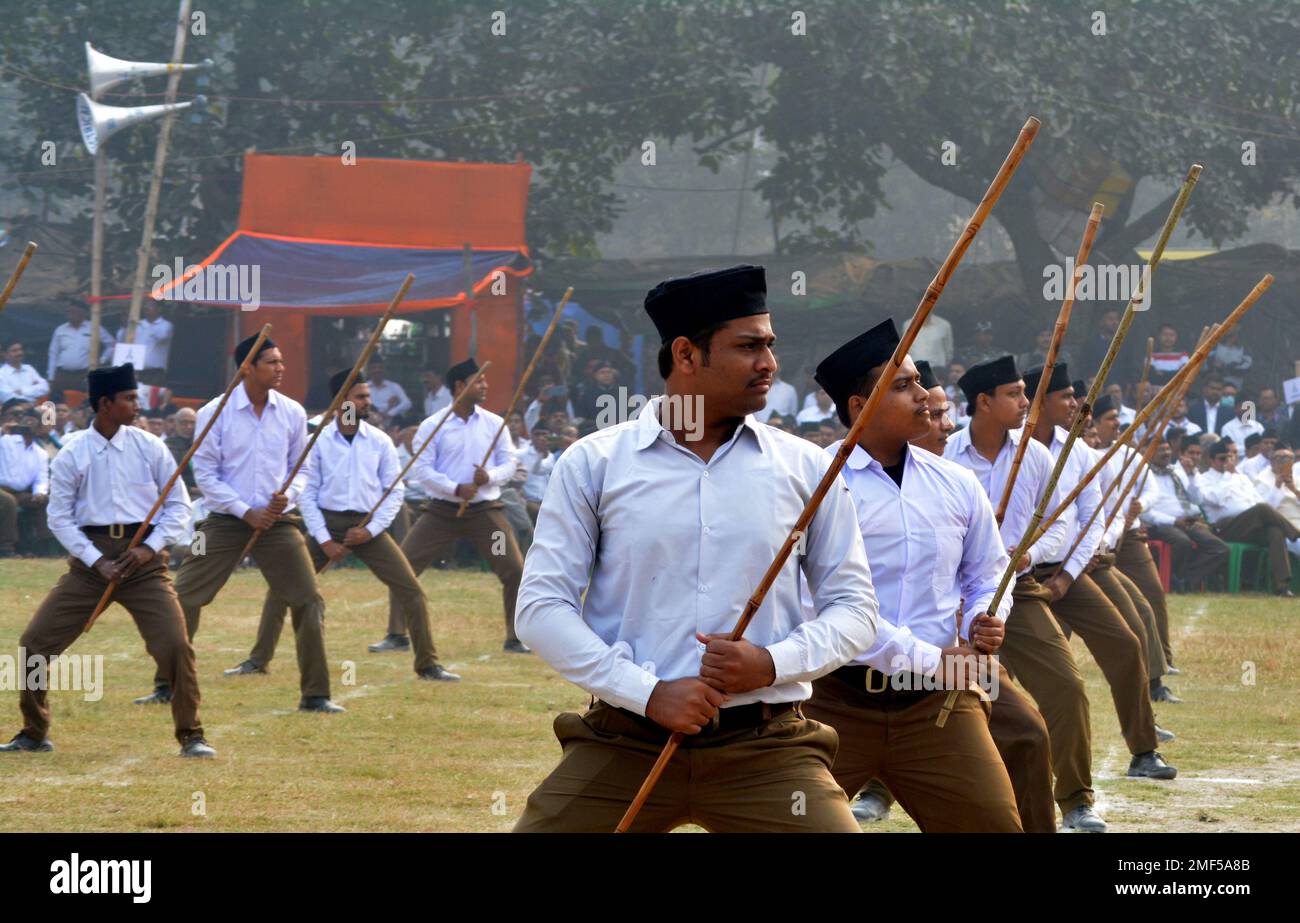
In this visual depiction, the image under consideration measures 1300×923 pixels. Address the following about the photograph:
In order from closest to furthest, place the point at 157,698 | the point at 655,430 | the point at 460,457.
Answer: the point at 655,430, the point at 157,698, the point at 460,457

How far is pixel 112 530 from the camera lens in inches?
398

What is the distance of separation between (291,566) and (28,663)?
198 centimetres

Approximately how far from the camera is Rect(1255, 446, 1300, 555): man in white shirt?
64.9ft

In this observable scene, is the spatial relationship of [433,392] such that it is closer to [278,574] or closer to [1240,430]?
[1240,430]

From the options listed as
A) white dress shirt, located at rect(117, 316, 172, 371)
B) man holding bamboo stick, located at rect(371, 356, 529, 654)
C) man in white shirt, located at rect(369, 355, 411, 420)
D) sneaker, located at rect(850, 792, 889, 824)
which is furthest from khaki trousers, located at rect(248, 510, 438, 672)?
white dress shirt, located at rect(117, 316, 172, 371)

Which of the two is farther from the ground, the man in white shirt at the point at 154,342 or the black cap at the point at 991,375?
the man in white shirt at the point at 154,342

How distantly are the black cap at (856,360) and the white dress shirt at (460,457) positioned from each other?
8110mm

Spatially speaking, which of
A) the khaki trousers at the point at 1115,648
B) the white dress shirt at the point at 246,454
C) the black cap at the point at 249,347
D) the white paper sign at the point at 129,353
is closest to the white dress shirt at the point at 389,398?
the white paper sign at the point at 129,353

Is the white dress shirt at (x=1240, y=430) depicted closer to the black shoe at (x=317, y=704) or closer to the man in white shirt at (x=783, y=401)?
the man in white shirt at (x=783, y=401)

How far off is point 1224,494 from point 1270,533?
2.07 feet

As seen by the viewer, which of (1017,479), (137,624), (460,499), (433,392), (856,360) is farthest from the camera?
(433,392)

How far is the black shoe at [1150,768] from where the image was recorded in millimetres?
9539

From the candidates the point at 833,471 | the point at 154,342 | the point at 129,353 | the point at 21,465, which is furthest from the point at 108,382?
the point at 154,342
